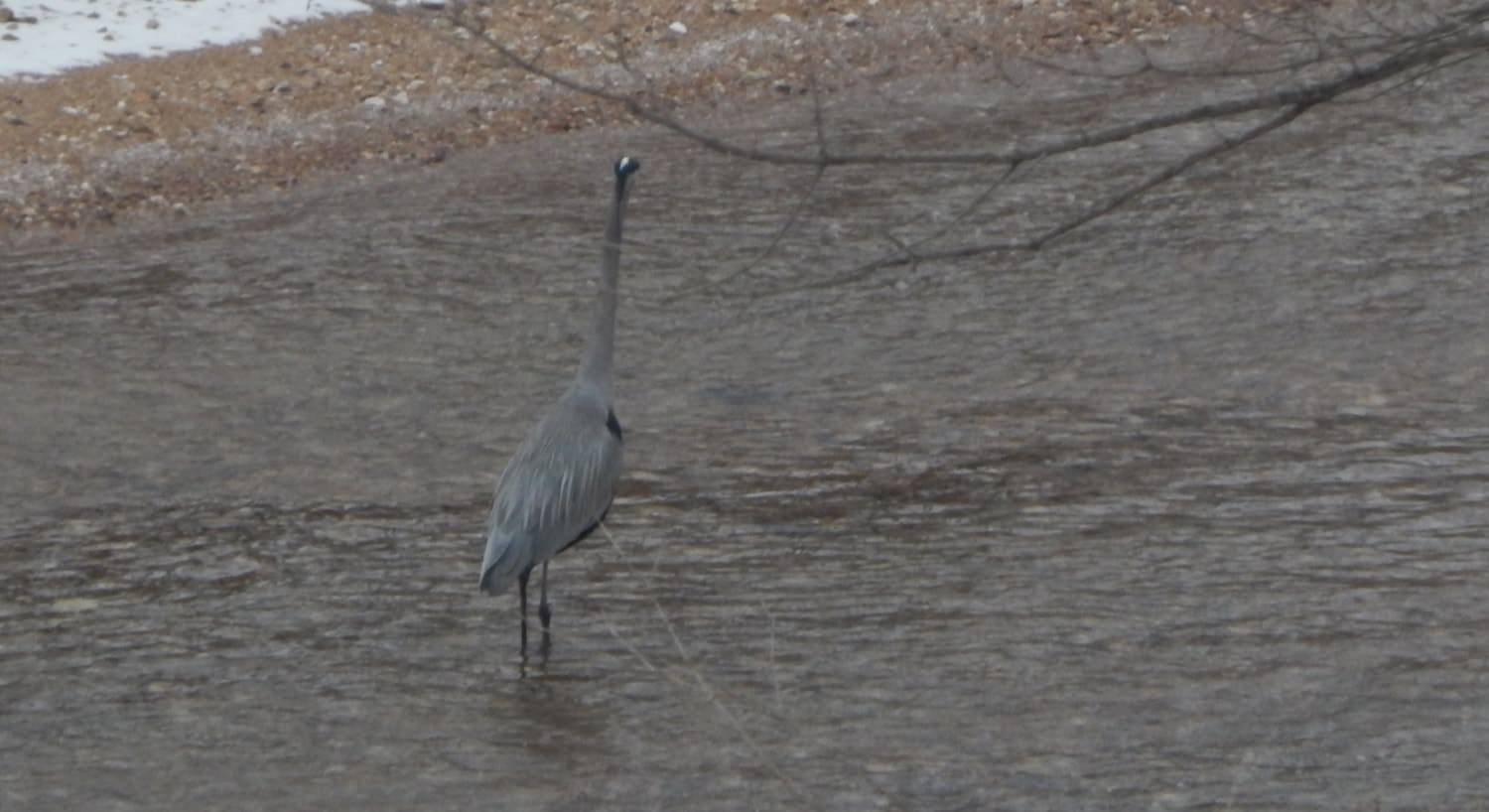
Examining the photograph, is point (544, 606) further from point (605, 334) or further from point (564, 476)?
point (605, 334)

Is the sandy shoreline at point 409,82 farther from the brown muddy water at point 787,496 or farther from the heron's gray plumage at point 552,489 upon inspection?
the heron's gray plumage at point 552,489

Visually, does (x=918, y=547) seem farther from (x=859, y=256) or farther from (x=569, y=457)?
(x=859, y=256)

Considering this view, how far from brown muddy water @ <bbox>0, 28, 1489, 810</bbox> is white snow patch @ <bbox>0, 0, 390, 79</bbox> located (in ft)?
9.79

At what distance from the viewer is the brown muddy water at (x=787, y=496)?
6.54 metres

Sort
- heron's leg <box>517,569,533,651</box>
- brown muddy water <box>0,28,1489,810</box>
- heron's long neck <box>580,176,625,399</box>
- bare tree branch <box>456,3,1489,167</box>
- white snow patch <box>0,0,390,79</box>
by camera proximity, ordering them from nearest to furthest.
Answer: bare tree branch <box>456,3,1489,167</box> < brown muddy water <box>0,28,1489,810</box> < heron's leg <box>517,569,533,651</box> < heron's long neck <box>580,176,625,399</box> < white snow patch <box>0,0,390,79</box>

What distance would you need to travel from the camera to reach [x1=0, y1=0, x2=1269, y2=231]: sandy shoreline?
12.9 metres

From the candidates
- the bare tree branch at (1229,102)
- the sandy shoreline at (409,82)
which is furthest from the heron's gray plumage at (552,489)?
the sandy shoreline at (409,82)

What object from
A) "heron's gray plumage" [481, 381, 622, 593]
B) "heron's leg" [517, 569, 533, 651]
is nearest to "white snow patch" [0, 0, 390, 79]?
"heron's gray plumage" [481, 381, 622, 593]

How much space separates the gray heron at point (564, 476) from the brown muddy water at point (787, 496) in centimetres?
32

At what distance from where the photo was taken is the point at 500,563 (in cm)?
711

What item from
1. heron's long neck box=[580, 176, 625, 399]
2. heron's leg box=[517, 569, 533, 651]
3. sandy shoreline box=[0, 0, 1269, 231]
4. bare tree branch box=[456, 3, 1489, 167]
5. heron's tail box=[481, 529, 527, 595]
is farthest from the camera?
sandy shoreline box=[0, 0, 1269, 231]

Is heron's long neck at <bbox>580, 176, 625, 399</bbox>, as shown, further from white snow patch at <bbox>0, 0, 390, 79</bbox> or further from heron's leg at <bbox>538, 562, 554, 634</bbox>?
white snow patch at <bbox>0, 0, 390, 79</bbox>

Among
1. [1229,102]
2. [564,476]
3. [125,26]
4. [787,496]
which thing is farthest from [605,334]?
[125,26]

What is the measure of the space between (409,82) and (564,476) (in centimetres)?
758
